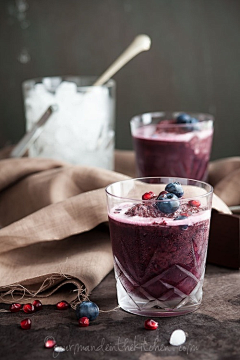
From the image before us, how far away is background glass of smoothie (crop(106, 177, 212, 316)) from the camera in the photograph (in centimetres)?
127

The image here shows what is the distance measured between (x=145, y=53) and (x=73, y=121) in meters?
0.69

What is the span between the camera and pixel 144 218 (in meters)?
1.27

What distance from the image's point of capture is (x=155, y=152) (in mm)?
1984

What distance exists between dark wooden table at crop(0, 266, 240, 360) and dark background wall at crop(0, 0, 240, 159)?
4.65 feet

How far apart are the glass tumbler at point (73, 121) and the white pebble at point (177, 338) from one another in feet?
3.72

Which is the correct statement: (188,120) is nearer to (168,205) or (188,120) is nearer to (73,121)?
(73,121)

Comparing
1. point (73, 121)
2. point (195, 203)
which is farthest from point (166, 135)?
point (195, 203)

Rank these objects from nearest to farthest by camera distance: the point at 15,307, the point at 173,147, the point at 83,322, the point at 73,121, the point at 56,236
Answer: the point at 83,322 → the point at 15,307 → the point at 56,236 → the point at 173,147 → the point at 73,121

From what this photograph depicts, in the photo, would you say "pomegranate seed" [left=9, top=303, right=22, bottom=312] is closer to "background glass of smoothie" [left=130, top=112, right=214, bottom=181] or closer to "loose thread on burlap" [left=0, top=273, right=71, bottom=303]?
"loose thread on burlap" [left=0, top=273, right=71, bottom=303]

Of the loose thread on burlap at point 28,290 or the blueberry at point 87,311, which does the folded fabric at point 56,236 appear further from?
the blueberry at point 87,311

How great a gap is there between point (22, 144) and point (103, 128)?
326 millimetres

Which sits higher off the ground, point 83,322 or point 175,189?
point 175,189

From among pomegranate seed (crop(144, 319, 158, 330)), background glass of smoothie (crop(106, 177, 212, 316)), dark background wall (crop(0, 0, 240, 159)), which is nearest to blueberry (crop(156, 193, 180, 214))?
background glass of smoothie (crop(106, 177, 212, 316))

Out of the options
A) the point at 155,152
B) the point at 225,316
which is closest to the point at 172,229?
the point at 225,316
